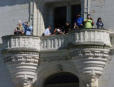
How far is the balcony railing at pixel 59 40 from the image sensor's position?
1070 inches

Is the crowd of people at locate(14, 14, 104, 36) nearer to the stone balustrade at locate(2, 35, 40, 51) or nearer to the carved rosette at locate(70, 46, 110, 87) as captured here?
the stone balustrade at locate(2, 35, 40, 51)

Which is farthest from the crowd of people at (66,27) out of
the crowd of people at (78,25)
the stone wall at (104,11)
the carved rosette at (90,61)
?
the carved rosette at (90,61)

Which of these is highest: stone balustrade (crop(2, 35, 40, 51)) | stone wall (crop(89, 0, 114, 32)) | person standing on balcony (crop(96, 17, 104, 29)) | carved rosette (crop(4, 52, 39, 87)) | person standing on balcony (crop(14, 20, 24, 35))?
stone wall (crop(89, 0, 114, 32))

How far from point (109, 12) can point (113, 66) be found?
8.89 feet

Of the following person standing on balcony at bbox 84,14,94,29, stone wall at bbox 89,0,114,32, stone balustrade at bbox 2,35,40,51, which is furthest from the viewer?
stone balustrade at bbox 2,35,40,51

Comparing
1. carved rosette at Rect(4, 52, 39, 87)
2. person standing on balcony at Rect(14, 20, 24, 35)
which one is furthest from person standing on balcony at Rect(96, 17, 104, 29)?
person standing on balcony at Rect(14, 20, 24, 35)

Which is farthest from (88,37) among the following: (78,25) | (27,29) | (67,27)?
(27,29)

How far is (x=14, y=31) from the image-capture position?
98.7 ft

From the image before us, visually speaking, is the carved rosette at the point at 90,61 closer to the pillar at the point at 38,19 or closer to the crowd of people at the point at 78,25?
the crowd of people at the point at 78,25

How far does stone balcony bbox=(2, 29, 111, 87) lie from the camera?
27094 millimetres

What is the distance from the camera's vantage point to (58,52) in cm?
2852

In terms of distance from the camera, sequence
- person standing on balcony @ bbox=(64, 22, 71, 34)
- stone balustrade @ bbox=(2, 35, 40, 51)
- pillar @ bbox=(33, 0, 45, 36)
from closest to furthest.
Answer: stone balustrade @ bbox=(2, 35, 40, 51), person standing on balcony @ bbox=(64, 22, 71, 34), pillar @ bbox=(33, 0, 45, 36)

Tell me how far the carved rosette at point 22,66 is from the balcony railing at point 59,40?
15.8 inches

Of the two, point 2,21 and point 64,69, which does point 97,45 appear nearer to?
point 64,69
